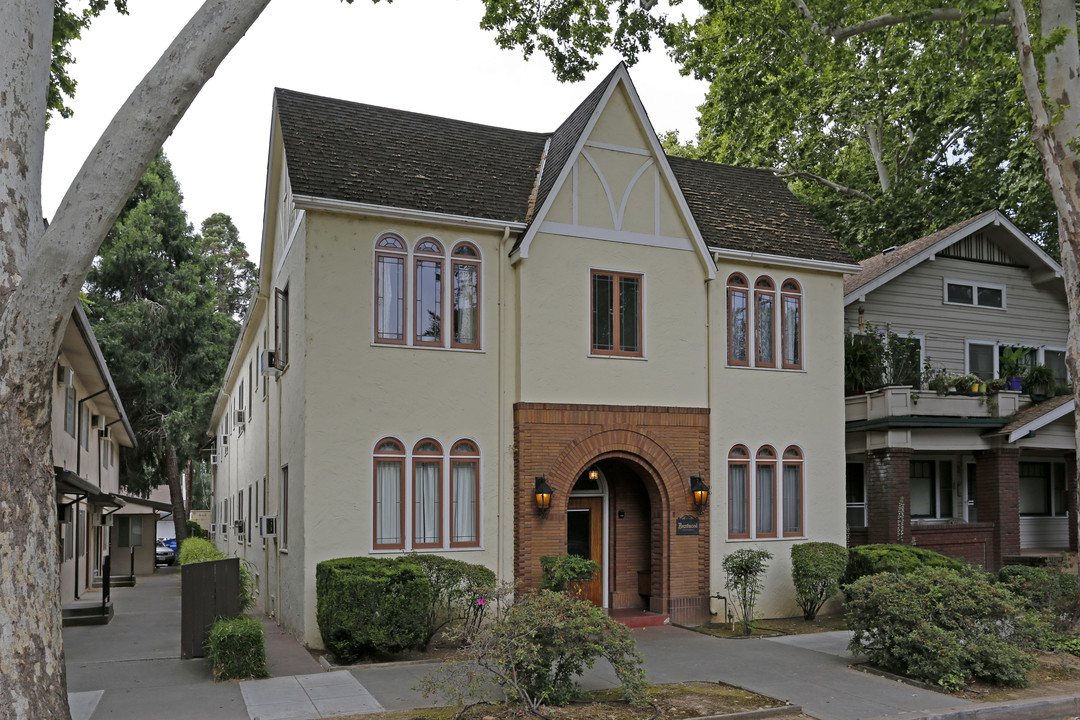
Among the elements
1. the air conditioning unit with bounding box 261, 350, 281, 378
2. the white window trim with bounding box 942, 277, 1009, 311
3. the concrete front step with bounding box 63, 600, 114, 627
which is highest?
the white window trim with bounding box 942, 277, 1009, 311

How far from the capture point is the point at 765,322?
17516mm

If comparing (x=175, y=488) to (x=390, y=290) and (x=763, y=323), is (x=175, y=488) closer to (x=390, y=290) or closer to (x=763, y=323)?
(x=390, y=290)

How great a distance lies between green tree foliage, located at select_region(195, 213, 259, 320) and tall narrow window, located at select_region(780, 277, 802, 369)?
41910mm

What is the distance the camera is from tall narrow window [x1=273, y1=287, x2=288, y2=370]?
16.3 metres

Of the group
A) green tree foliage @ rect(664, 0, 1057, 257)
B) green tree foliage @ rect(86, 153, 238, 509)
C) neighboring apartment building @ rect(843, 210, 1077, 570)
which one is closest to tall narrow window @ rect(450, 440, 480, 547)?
green tree foliage @ rect(664, 0, 1057, 257)

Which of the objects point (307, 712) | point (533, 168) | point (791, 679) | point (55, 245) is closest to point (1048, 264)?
point (533, 168)

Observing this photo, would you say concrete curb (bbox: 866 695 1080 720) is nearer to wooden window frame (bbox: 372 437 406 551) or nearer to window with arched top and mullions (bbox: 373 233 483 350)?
wooden window frame (bbox: 372 437 406 551)

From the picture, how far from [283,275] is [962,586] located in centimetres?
1237

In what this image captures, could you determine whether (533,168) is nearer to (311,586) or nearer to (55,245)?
(311,586)

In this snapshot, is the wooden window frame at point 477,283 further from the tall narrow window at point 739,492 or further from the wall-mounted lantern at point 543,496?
the tall narrow window at point 739,492

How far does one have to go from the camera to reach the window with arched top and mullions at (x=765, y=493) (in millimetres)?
16750

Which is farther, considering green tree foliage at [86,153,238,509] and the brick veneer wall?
green tree foliage at [86,153,238,509]

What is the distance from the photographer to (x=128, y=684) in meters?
11.2

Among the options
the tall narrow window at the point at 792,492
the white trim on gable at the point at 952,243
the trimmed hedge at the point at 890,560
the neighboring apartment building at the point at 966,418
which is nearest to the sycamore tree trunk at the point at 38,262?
the tall narrow window at the point at 792,492
